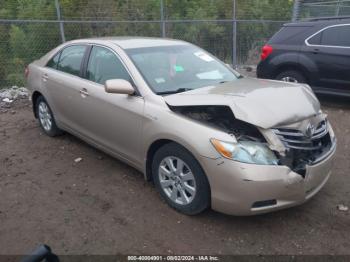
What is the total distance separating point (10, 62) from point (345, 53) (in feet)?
25.3

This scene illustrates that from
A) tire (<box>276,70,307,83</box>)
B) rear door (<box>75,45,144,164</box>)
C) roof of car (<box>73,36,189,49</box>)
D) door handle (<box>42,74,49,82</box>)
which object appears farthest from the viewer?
tire (<box>276,70,307,83</box>)

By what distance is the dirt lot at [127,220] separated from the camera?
326cm

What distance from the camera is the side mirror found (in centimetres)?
379

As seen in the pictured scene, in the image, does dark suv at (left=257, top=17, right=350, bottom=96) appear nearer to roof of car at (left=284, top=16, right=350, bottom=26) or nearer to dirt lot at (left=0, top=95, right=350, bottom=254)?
roof of car at (left=284, top=16, right=350, bottom=26)

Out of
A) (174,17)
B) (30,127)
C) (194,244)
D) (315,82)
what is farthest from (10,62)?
(194,244)

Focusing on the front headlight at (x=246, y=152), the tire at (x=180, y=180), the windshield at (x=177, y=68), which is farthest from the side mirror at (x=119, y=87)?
the front headlight at (x=246, y=152)

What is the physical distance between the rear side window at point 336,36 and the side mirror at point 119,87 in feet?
16.3

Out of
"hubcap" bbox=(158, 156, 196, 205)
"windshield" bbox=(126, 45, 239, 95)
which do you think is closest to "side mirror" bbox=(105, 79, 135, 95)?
"windshield" bbox=(126, 45, 239, 95)

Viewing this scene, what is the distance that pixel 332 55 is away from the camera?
7.09 m

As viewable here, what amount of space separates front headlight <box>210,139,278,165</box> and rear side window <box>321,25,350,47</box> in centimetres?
486

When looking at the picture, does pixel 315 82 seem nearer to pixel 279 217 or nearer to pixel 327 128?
pixel 327 128

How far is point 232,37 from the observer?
12016 mm

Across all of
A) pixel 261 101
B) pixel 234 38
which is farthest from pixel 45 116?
pixel 234 38

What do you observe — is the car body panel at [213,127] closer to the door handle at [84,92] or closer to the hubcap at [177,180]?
the door handle at [84,92]
